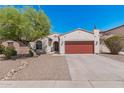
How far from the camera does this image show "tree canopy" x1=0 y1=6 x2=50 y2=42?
22328mm

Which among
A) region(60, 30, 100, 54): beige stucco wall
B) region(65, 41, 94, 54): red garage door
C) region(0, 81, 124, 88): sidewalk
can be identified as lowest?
region(0, 81, 124, 88): sidewalk

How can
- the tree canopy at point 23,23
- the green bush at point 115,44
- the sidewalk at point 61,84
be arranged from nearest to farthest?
the sidewalk at point 61,84
the tree canopy at point 23,23
the green bush at point 115,44

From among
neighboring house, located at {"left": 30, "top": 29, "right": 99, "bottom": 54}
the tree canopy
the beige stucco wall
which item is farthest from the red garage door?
the tree canopy

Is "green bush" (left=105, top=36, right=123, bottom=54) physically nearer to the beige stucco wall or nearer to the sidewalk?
the beige stucco wall

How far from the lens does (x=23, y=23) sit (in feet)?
74.5

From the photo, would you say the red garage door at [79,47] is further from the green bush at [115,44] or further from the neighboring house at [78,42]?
the green bush at [115,44]

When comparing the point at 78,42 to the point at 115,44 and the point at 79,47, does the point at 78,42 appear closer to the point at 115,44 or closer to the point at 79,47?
the point at 79,47

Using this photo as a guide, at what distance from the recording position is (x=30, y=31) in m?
23.7

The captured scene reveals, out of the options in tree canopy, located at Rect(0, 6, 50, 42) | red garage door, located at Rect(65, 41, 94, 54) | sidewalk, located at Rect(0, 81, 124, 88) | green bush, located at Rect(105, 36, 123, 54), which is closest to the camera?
sidewalk, located at Rect(0, 81, 124, 88)

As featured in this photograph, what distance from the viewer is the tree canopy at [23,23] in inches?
879

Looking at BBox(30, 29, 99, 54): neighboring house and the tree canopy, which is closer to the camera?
the tree canopy

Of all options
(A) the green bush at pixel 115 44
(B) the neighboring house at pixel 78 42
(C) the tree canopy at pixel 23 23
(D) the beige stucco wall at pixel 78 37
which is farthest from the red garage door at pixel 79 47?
(C) the tree canopy at pixel 23 23
